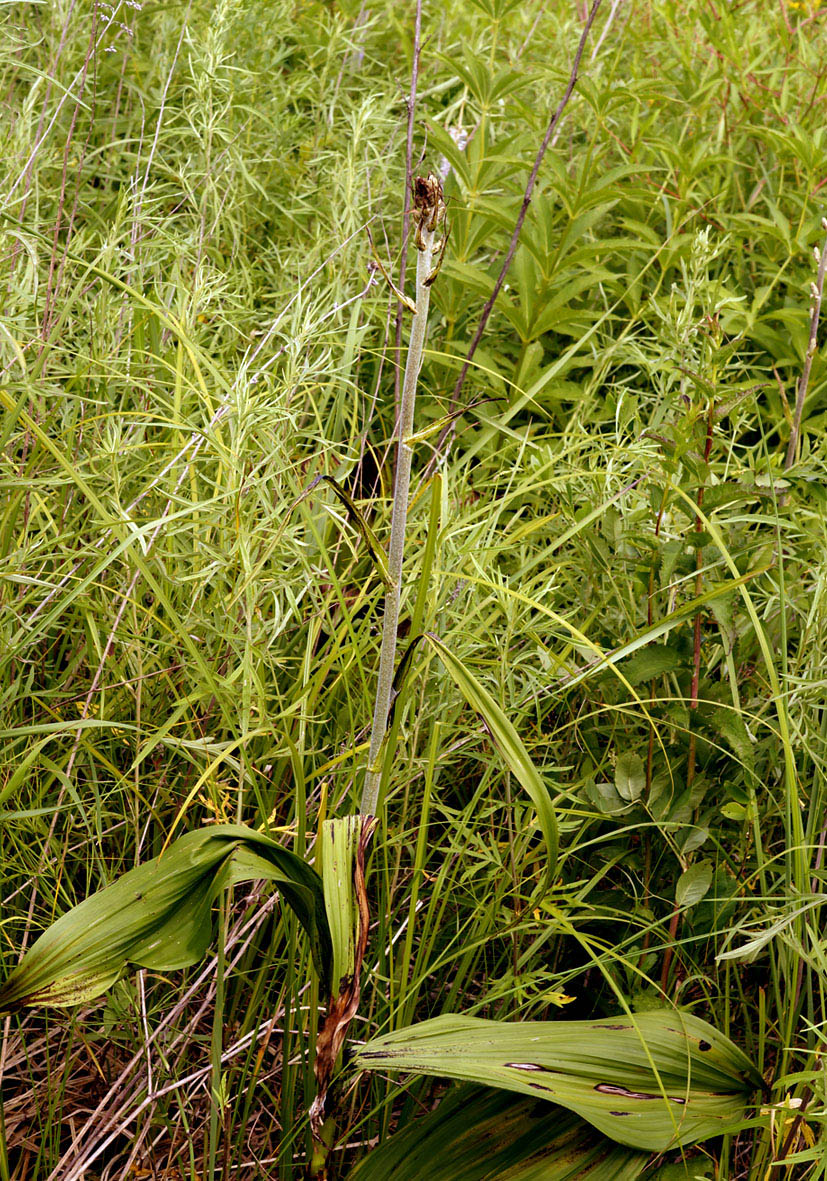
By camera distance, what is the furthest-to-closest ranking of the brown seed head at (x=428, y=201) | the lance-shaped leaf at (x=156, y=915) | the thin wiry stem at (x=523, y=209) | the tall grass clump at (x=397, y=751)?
the thin wiry stem at (x=523, y=209) → the tall grass clump at (x=397, y=751) → the lance-shaped leaf at (x=156, y=915) → the brown seed head at (x=428, y=201)

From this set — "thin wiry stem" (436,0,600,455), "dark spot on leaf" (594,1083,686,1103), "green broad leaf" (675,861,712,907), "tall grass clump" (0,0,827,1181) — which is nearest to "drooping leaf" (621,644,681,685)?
"tall grass clump" (0,0,827,1181)

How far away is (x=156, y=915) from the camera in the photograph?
3.92 ft

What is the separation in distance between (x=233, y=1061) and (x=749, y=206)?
2414mm

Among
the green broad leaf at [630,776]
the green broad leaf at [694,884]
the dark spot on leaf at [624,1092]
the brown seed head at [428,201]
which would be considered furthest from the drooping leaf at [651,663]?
the brown seed head at [428,201]

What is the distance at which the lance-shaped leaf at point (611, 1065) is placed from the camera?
1.22 m

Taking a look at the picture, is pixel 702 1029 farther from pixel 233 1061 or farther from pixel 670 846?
pixel 233 1061

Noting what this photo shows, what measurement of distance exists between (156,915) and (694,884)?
0.78 metres

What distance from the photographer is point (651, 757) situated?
1.64m

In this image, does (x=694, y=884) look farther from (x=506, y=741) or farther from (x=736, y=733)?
(x=506, y=741)

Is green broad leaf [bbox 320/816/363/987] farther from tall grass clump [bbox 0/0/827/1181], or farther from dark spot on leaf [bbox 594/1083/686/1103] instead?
dark spot on leaf [bbox 594/1083/686/1103]

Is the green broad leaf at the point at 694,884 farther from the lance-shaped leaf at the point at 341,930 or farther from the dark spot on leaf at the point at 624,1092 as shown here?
the lance-shaped leaf at the point at 341,930

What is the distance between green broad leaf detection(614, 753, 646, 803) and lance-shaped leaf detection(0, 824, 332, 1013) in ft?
1.89

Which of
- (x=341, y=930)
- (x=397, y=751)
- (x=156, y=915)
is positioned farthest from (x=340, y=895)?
(x=397, y=751)

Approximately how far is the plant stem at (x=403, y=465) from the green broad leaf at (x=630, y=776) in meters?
0.44
